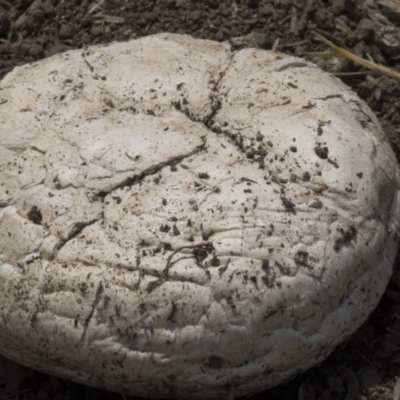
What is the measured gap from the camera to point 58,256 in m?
2.59

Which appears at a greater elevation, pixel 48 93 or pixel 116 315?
pixel 48 93

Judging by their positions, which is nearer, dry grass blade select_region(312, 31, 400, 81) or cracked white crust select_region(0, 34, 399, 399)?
cracked white crust select_region(0, 34, 399, 399)

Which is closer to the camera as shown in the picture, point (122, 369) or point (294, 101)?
point (122, 369)

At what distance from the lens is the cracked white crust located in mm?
2529

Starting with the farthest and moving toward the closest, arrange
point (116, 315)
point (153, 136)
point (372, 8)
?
point (372, 8), point (153, 136), point (116, 315)

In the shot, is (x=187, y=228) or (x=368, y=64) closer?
(x=187, y=228)

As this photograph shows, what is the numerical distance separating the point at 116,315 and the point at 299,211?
2.16 ft

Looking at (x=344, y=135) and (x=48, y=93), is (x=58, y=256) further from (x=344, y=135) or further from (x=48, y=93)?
(x=344, y=135)

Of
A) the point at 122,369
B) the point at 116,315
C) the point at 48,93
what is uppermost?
the point at 48,93

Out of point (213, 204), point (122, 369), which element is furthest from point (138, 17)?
point (122, 369)

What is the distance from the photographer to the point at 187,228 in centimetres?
257

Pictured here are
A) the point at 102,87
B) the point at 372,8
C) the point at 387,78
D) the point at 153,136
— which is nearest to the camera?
the point at 153,136

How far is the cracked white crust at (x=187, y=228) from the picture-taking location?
99.6 inches

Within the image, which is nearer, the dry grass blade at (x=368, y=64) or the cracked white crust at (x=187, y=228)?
the cracked white crust at (x=187, y=228)
